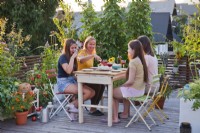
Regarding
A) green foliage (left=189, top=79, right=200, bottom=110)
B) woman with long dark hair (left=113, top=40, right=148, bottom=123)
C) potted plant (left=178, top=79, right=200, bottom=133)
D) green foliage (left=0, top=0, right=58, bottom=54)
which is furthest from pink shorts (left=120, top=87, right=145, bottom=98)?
green foliage (left=0, top=0, right=58, bottom=54)

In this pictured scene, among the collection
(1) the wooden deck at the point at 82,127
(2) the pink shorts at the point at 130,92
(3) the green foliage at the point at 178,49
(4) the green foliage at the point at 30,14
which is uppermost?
(4) the green foliage at the point at 30,14

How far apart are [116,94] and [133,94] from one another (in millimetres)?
282

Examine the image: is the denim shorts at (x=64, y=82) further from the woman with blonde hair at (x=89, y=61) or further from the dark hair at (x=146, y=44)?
the dark hair at (x=146, y=44)

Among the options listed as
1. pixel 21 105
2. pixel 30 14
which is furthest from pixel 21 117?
pixel 30 14

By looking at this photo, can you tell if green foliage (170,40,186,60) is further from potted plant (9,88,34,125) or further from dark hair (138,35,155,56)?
potted plant (9,88,34,125)

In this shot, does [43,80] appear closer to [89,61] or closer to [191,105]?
[89,61]

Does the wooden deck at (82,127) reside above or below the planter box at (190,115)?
below

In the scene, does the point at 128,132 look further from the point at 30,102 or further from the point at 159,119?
the point at 30,102

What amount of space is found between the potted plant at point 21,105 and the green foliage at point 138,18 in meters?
3.38

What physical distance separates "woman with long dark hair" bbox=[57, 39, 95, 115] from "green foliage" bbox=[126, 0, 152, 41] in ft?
8.82

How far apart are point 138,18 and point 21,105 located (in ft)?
12.7

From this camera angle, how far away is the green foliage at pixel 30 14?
38.1 feet

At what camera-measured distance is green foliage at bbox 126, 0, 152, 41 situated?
22.9 ft

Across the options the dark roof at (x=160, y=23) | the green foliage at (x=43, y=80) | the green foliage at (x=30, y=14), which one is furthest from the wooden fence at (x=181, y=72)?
the dark roof at (x=160, y=23)
